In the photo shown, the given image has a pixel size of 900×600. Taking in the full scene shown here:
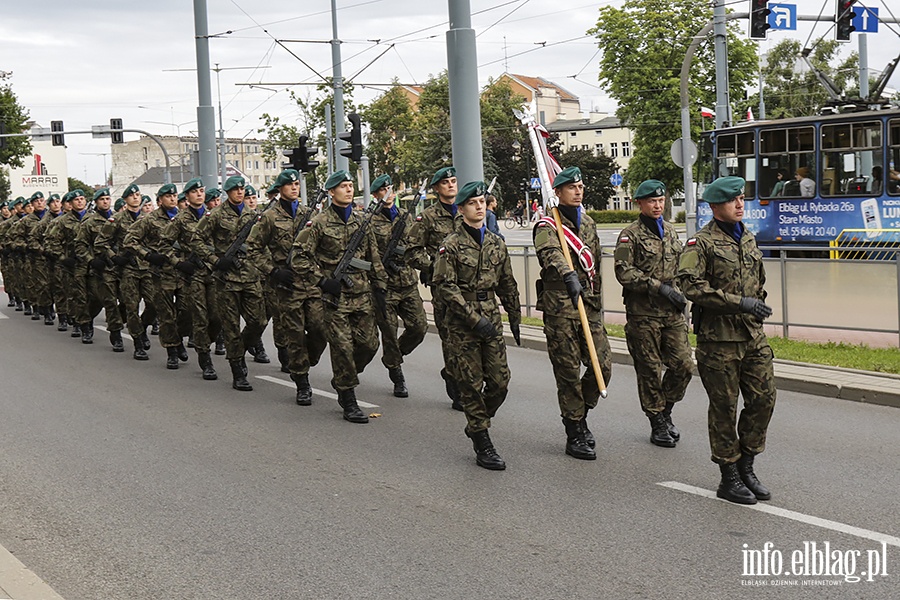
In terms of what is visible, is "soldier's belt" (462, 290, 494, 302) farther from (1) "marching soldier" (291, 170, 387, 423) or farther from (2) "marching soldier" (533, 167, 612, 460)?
(1) "marching soldier" (291, 170, 387, 423)

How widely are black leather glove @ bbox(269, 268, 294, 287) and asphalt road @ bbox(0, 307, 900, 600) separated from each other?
1.13m

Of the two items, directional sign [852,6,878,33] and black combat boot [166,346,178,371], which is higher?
directional sign [852,6,878,33]

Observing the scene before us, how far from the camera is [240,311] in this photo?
37.3 ft

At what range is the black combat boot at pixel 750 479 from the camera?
6.43m

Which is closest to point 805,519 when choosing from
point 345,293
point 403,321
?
point 345,293

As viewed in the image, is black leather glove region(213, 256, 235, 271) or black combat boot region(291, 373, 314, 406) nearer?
black combat boot region(291, 373, 314, 406)

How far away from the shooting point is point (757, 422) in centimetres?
636

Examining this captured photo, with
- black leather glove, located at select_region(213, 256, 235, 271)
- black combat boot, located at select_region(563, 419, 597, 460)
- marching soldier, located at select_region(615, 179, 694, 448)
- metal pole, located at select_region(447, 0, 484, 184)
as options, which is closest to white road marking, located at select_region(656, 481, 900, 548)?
black combat boot, located at select_region(563, 419, 597, 460)

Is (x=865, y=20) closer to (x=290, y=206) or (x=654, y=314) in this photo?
(x=290, y=206)

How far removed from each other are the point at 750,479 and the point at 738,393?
1.71 ft

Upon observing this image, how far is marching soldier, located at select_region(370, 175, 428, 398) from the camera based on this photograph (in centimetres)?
1041

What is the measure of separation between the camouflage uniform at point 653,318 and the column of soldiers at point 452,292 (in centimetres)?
1

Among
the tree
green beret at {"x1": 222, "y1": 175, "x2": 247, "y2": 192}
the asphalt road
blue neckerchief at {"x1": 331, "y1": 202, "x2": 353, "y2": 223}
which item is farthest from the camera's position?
the tree

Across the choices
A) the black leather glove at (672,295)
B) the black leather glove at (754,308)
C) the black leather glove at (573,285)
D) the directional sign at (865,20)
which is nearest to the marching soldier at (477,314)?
the black leather glove at (573,285)
